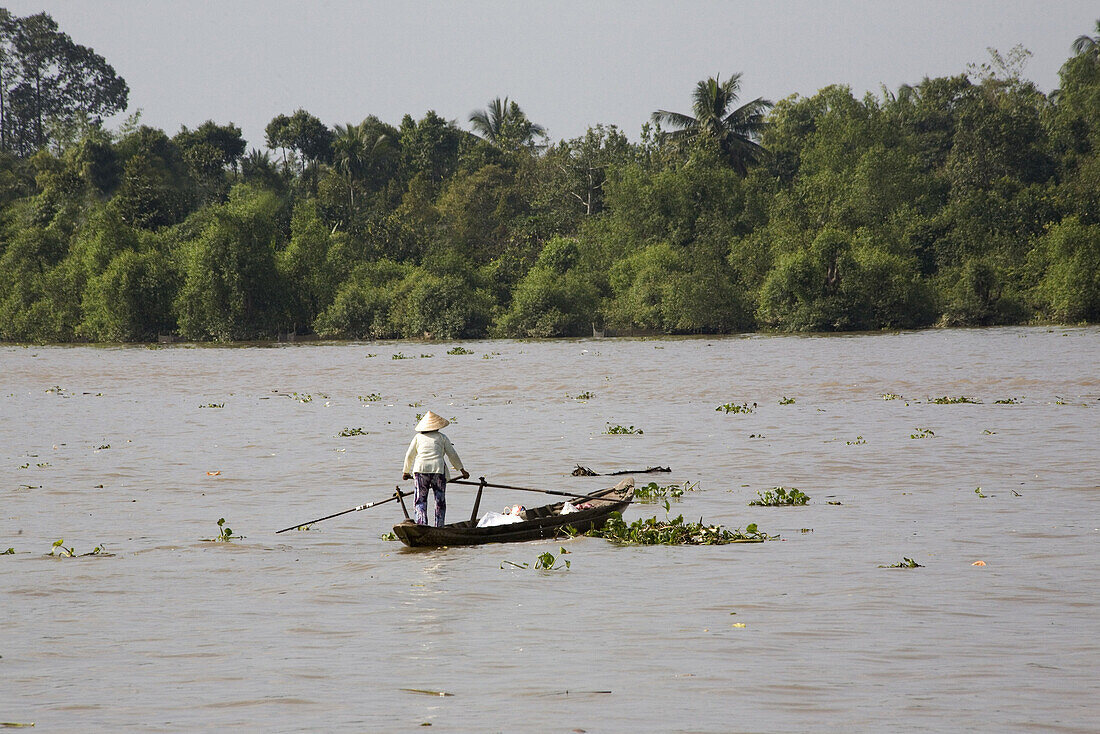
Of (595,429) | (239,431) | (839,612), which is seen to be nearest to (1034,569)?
(839,612)

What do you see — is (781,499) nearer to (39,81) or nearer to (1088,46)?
(1088,46)

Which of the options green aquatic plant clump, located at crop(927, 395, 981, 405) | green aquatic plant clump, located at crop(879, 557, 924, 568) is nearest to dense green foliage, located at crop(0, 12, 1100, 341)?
green aquatic plant clump, located at crop(927, 395, 981, 405)

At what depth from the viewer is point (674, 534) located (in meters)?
14.4

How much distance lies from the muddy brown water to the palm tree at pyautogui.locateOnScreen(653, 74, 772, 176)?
5594 centimetres

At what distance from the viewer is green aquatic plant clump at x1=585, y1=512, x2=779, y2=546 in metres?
14.3

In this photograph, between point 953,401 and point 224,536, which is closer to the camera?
point 224,536

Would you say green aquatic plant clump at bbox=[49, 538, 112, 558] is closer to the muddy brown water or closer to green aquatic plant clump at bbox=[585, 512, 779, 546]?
the muddy brown water

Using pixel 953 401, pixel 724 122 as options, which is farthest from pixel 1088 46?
pixel 953 401

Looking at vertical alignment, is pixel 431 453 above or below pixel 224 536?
above

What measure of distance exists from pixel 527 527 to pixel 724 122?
242 ft

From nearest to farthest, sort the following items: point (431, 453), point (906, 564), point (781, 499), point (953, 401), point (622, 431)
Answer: point (906, 564), point (431, 453), point (781, 499), point (622, 431), point (953, 401)

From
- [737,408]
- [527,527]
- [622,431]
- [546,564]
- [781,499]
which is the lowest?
[546,564]

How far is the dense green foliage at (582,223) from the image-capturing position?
72312 mm

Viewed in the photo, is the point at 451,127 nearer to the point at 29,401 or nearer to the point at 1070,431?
the point at 29,401
